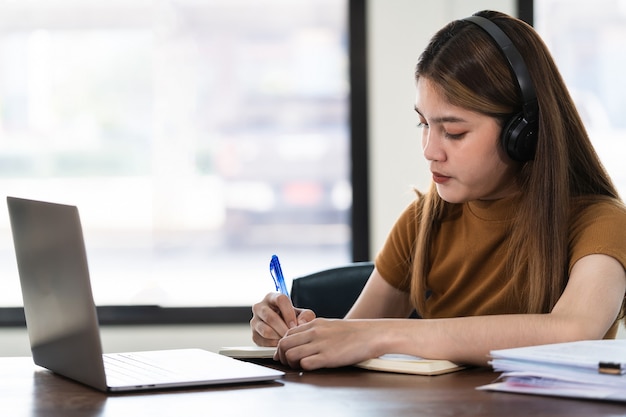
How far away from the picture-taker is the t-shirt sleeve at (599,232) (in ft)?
4.84

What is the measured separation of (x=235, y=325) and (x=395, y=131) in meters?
0.86

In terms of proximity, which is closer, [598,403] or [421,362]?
[598,403]

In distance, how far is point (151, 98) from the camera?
3.36 metres

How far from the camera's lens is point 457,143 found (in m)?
1.55

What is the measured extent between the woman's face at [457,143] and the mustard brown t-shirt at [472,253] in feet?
0.54

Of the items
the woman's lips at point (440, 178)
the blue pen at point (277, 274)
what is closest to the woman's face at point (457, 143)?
the woman's lips at point (440, 178)

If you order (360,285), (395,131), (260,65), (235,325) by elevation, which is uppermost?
(260,65)

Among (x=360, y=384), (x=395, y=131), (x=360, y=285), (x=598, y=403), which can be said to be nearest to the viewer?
(x=598, y=403)

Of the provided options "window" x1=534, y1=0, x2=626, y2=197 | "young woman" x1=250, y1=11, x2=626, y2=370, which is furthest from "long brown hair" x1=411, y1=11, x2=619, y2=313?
"window" x1=534, y1=0, x2=626, y2=197

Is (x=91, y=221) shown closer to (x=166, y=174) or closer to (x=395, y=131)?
(x=166, y=174)

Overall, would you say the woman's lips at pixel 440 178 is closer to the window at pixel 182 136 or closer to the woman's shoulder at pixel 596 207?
the woman's shoulder at pixel 596 207

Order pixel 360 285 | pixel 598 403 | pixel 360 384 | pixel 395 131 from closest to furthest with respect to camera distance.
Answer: pixel 598 403
pixel 360 384
pixel 360 285
pixel 395 131

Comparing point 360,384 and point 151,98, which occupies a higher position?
point 151,98

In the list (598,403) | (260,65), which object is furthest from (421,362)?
(260,65)
